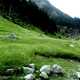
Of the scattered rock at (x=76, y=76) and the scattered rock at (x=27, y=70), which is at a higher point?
the scattered rock at (x=27, y=70)

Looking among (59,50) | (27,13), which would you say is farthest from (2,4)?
(59,50)

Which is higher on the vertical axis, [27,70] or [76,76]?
[27,70]

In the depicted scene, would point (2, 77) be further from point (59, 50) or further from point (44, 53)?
point (59, 50)

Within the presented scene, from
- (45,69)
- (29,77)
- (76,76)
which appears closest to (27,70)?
(45,69)

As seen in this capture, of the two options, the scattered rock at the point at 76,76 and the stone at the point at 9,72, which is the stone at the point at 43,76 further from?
the scattered rock at the point at 76,76

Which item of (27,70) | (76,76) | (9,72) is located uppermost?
(27,70)

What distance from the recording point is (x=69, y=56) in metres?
52.4

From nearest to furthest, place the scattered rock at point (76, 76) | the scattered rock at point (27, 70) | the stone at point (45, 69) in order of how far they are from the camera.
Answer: the scattered rock at point (27, 70)
the stone at point (45, 69)
the scattered rock at point (76, 76)

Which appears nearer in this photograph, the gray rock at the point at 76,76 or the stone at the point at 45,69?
the stone at the point at 45,69

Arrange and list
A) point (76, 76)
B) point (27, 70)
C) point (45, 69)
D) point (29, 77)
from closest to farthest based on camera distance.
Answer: point (29, 77), point (27, 70), point (45, 69), point (76, 76)

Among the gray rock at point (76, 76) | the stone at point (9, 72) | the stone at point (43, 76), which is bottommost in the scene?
the gray rock at point (76, 76)

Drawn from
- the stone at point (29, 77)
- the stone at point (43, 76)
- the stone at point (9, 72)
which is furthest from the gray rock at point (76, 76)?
the stone at point (9, 72)

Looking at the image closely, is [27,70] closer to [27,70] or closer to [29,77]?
[27,70]

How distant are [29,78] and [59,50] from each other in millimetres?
19293
